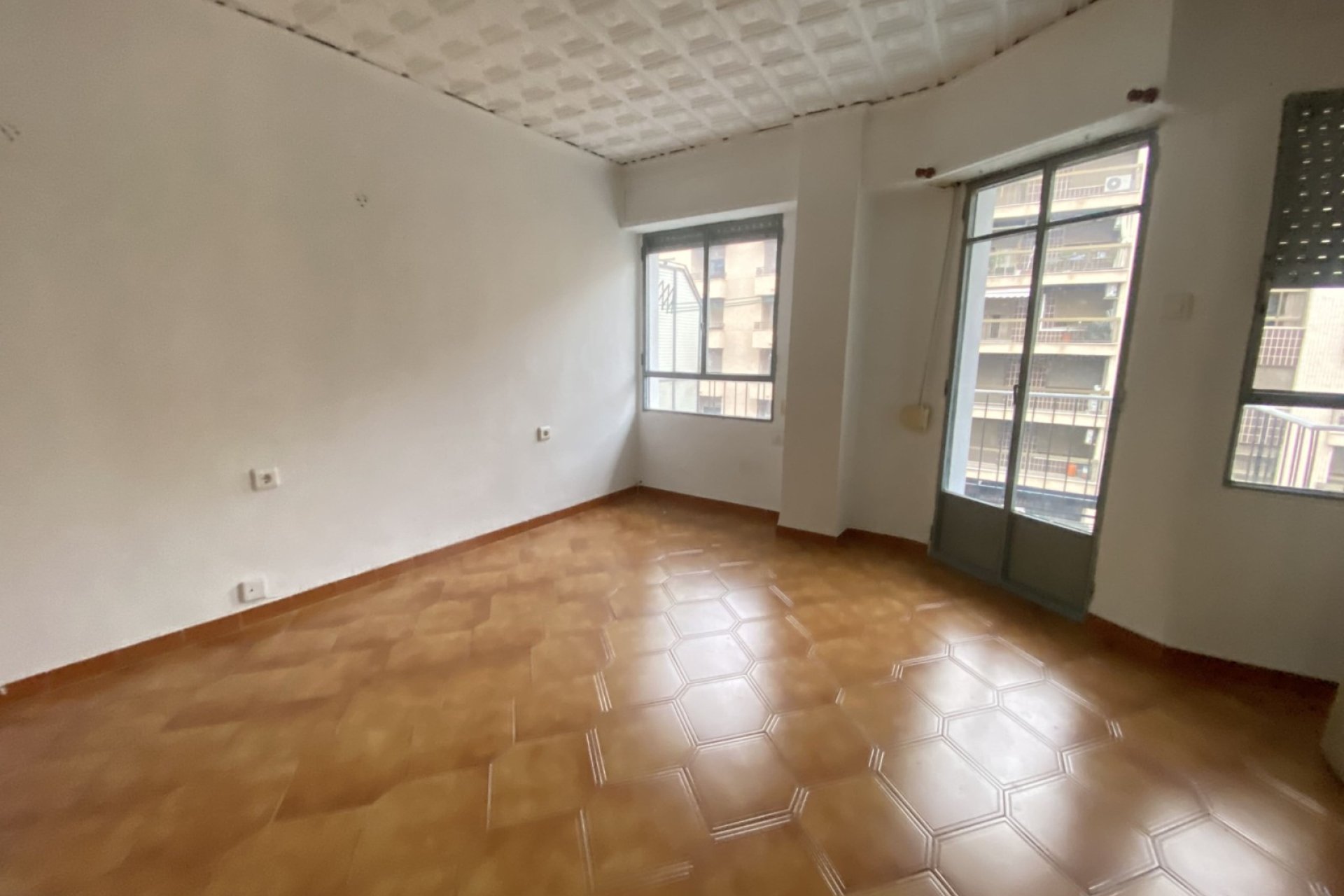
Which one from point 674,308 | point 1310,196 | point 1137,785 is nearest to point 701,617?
point 1137,785

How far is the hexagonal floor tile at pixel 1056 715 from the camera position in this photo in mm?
1920

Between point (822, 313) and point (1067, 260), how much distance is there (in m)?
1.37

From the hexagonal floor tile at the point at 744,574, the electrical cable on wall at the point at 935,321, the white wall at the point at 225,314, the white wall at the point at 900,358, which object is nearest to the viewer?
the white wall at the point at 225,314

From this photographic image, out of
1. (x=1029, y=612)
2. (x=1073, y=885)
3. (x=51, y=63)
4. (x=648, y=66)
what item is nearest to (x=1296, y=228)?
(x=1029, y=612)

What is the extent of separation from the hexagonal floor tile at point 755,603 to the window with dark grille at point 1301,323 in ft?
6.99

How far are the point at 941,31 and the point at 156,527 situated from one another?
14.6 ft

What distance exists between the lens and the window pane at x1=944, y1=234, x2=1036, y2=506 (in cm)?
299

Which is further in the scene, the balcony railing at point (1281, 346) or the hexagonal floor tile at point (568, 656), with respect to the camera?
Answer: the hexagonal floor tile at point (568, 656)

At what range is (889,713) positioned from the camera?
6.62 ft

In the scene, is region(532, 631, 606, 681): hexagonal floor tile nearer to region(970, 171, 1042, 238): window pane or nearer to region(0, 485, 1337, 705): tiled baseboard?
region(0, 485, 1337, 705): tiled baseboard

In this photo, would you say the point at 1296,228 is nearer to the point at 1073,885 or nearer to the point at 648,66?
the point at 1073,885

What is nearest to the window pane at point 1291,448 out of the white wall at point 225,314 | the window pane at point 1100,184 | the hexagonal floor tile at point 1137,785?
the window pane at point 1100,184

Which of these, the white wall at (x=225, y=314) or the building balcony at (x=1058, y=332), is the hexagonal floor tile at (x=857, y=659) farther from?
the white wall at (x=225, y=314)

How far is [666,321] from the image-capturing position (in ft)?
15.7
